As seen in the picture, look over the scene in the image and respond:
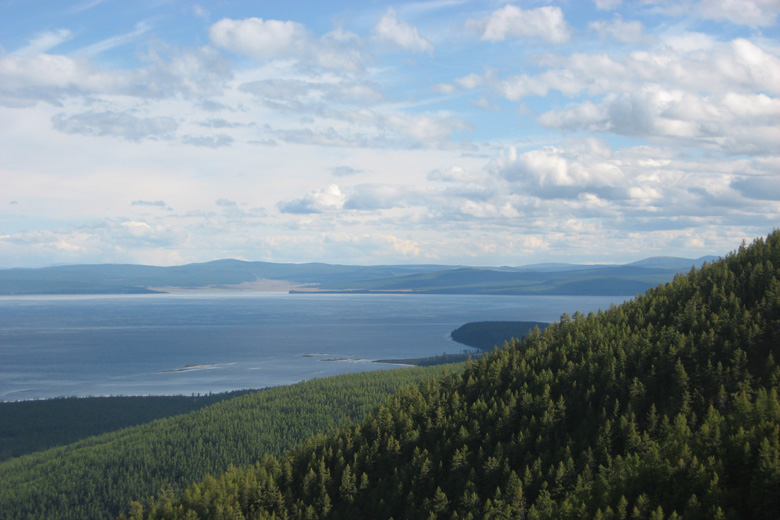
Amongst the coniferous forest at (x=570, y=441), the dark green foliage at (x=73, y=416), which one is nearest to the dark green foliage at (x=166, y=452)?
the coniferous forest at (x=570, y=441)

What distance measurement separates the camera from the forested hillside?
56562 millimetres

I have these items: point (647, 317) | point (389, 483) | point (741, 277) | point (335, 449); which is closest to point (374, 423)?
point (335, 449)

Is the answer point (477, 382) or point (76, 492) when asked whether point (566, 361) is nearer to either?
Answer: point (477, 382)

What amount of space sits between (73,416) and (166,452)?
50.3 metres

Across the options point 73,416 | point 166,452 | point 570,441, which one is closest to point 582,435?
point 570,441

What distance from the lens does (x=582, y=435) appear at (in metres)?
78.0

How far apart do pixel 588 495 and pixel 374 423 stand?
39841 mm

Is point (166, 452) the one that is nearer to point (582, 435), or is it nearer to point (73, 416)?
point (73, 416)

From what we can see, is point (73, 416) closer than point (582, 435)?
No

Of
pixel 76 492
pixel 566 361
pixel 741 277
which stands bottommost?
pixel 76 492

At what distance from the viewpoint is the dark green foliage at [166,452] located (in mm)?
120875

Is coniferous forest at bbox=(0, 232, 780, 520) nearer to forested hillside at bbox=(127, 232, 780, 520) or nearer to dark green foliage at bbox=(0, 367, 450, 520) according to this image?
forested hillside at bbox=(127, 232, 780, 520)

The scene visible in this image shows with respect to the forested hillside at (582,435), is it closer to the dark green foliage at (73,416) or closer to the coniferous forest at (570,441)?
the coniferous forest at (570,441)

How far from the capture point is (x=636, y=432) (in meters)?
73.8
